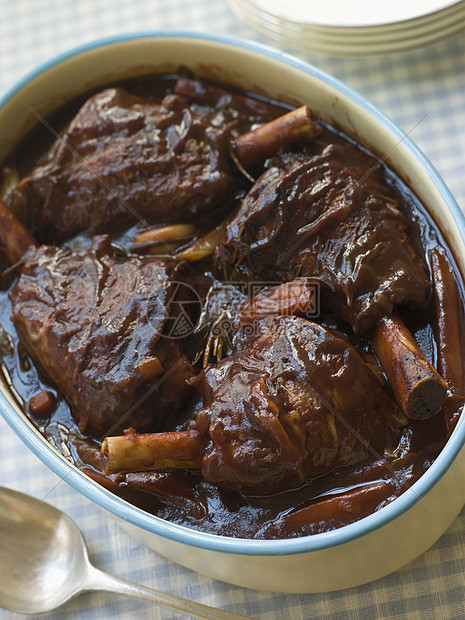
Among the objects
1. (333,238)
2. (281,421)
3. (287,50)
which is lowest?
(281,421)

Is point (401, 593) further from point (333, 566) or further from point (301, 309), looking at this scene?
point (301, 309)

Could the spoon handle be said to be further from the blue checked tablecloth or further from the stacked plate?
the stacked plate

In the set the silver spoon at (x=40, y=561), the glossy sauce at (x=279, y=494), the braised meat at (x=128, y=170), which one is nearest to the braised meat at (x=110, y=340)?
the glossy sauce at (x=279, y=494)

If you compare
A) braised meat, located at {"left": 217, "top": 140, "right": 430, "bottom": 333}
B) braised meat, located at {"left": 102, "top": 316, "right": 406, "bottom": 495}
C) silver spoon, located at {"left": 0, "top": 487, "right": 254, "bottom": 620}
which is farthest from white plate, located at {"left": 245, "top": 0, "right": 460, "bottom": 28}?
silver spoon, located at {"left": 0, "top": 487, "right": 254, "bottom": 620}

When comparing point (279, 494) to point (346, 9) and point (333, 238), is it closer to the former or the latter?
point (333, 238)

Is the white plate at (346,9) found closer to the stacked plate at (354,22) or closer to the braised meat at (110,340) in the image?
the stacked plate at (354,22)

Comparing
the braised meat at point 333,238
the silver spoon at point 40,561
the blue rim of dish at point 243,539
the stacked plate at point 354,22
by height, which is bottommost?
the silver spoon at point 40,561

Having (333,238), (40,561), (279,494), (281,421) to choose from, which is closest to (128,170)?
(333,238)

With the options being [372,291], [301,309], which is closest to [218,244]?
[301,309]
